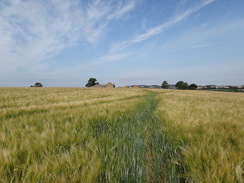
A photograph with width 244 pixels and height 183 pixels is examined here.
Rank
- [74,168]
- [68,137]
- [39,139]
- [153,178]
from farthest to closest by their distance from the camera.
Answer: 1. [68,137]
2. [39,139]
3. [153,178]
4. [74,168]

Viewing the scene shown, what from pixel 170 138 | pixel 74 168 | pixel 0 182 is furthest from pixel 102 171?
pixel 170 138

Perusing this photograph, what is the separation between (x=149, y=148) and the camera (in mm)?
1677

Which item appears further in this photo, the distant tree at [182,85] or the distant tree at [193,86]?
the distant tree at [193,86]

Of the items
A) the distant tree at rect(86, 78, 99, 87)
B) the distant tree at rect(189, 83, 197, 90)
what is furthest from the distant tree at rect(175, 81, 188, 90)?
the distant tree at rect(86, 78, 99, 87)

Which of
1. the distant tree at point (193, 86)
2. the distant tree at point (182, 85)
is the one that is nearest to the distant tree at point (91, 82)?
the distant tree at point (182, 85)

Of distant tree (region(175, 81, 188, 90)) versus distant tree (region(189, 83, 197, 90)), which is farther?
distant tree (region(189, 83, 197, 90))

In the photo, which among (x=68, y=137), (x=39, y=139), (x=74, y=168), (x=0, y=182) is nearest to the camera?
(x=0, y=182)

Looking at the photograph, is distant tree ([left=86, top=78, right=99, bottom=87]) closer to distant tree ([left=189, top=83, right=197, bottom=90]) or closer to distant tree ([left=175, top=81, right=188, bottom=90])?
distant tree ([left=175, top=81, right=188, bottom=90])

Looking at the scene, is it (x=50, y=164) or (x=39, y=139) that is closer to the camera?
(x=50, y=164)

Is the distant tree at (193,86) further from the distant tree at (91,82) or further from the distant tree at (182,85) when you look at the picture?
the distant tree at (91,82)

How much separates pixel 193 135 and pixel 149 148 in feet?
2.28

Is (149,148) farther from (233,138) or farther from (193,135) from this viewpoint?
(233,138)

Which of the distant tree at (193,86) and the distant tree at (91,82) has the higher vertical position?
the distant tree at (91,82)

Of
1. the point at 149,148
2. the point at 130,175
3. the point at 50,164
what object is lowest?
the point at 149,148
